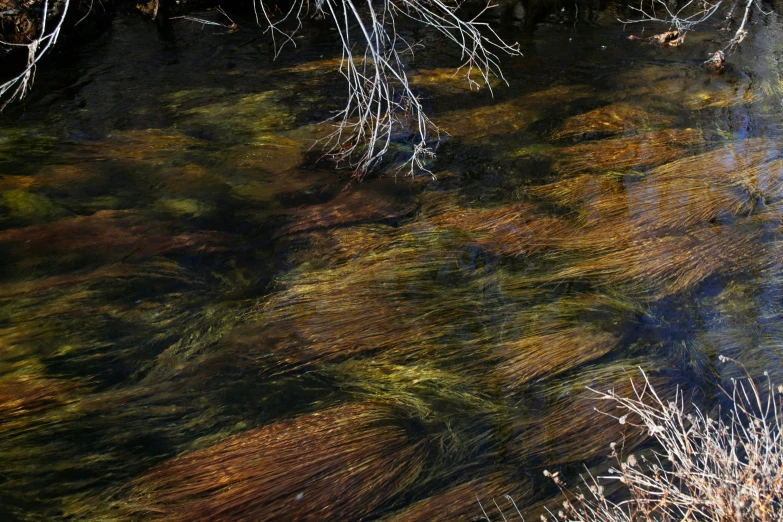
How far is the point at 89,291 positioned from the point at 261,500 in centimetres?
162

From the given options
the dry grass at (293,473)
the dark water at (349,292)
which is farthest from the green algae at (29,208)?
the dry grass at (293,473)

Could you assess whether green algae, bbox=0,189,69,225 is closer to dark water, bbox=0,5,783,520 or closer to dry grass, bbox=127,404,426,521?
dark water, bbox=0,5,783,520

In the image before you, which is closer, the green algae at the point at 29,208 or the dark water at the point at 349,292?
the dark water at the point at 349,292

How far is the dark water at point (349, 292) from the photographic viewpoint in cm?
261

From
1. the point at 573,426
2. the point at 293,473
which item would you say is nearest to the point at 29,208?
the point at 293,473

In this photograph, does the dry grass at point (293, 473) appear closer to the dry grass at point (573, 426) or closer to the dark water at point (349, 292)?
the dark water at point (349, 292)

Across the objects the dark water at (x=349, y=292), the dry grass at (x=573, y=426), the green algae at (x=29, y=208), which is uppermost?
the green algae at (x=29, y=208)

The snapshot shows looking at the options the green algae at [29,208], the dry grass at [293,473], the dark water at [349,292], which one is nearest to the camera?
the dry grass at [293,473]

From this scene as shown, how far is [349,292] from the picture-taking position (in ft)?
11.5

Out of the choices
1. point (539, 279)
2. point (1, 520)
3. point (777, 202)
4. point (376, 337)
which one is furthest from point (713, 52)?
point (1, 520)

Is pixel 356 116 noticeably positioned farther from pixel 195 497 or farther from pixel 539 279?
pixel 195 497

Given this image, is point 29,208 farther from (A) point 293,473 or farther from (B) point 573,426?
(B) point 573,426

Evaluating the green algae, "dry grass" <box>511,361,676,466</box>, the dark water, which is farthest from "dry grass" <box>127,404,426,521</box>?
the green algae

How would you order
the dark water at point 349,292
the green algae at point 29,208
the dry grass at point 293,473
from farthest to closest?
the green algae at point 29,208
the dark water at point 349,292
the dry grass at point 293,473
